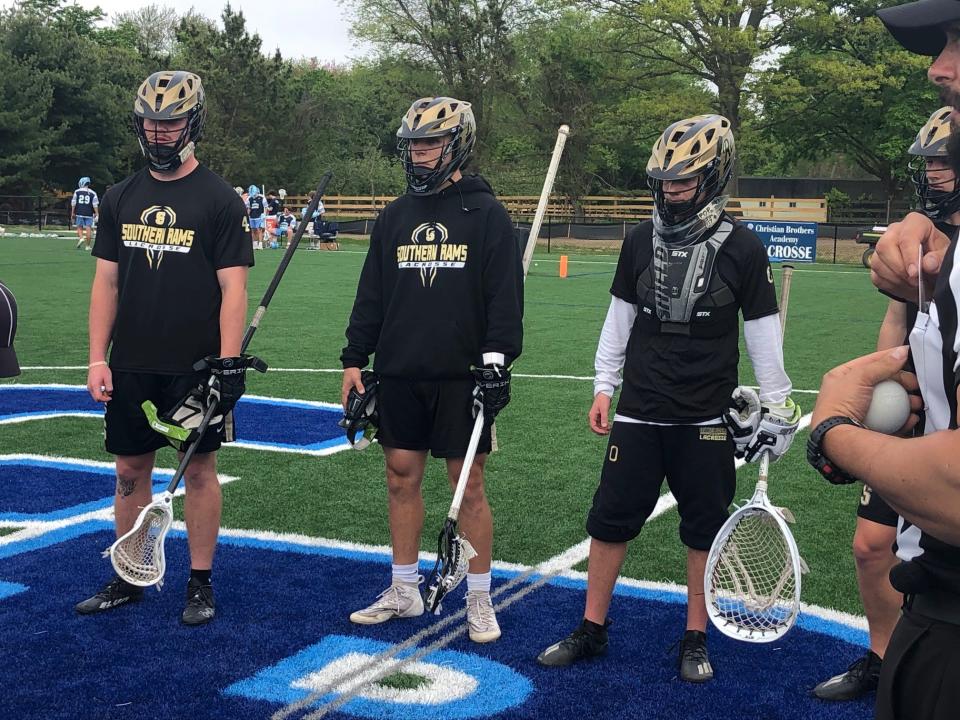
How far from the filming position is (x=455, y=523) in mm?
4562

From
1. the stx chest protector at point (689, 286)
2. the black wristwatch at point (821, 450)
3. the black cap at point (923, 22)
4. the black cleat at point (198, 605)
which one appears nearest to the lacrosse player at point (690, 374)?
the stx chest protector at point (689, 286)

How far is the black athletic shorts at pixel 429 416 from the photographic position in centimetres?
482

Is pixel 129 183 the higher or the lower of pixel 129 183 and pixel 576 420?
the higher

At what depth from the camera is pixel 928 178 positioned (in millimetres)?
3904

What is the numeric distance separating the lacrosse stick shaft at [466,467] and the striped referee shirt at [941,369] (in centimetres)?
269

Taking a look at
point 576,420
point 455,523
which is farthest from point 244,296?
point 576,420

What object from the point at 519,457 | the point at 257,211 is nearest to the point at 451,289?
the point at 519,457

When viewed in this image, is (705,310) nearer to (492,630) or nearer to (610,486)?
(610,486)

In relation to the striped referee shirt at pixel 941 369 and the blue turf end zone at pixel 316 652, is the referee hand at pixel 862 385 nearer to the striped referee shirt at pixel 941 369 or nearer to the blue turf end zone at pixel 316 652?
→ the striped referee shirt at pixel 941 369

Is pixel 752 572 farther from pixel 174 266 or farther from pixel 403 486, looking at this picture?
pixel 174 266

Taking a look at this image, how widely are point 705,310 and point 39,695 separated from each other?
304 centimetres

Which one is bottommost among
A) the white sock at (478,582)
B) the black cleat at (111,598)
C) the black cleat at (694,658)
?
the black cleat at (111,598)

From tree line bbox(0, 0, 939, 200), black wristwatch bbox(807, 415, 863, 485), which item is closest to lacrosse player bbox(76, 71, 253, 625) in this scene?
black wristwatch bbox(807, 415, 863, 485)

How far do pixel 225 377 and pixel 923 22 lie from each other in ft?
11.9
